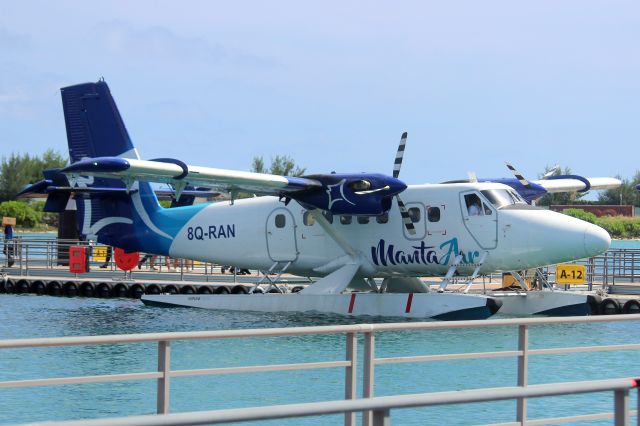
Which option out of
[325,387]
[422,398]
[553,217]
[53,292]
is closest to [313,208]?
[553,217]

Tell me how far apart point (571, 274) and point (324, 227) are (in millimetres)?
6432

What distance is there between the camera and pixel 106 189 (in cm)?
2831

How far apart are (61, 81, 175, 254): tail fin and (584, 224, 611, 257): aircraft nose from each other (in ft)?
35.2

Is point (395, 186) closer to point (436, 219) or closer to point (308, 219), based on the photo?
point (436, 219)

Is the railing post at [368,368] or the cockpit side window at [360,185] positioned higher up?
the cockpit side window at [360,185]

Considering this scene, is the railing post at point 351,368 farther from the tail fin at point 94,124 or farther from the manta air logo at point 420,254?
the tail fin at point 94,124

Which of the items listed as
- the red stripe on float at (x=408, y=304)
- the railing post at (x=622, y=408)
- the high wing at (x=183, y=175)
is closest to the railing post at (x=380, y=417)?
the railing post at (x=622, y=408)

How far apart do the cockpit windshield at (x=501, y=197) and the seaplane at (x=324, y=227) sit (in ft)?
0.09

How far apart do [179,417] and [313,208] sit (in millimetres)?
20536

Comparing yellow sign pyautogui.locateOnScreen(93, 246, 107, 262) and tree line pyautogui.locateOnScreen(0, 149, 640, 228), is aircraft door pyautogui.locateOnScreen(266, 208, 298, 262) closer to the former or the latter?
yellow sign pyautogui.locateOnScreen(93, 246, 107, 262)

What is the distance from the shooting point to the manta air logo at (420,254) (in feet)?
78.3

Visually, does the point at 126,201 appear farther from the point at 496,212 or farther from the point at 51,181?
the point at 496,212

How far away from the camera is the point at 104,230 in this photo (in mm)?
28625

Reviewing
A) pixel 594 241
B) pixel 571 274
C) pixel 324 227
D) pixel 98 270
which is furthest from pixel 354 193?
pixel 98 270
